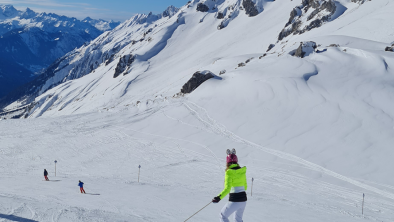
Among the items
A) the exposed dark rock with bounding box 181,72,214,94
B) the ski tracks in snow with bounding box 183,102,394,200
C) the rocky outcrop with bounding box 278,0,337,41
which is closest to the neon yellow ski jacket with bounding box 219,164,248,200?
the ski tracks in snow with bounding box 183,102,394,200

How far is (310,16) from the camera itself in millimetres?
74375

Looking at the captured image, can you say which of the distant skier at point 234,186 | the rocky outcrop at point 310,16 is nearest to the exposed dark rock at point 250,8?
the rocky outcrop at point 310,16

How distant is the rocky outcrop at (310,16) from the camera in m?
69.2

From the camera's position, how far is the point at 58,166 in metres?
21.9

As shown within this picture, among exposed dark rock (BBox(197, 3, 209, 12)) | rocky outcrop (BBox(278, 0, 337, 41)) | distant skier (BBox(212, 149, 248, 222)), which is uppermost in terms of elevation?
exposed dark rock (BBox(197, 3, 209, 12))

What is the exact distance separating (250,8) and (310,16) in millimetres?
43850

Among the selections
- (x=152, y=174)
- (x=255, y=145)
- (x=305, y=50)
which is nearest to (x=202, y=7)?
(x=305, y=50)

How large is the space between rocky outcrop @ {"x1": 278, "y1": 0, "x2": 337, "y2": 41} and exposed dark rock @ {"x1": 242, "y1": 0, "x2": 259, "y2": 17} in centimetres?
3074

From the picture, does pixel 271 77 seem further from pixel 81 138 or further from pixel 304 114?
pixel 81 138

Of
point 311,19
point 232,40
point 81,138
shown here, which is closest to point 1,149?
point 81,138

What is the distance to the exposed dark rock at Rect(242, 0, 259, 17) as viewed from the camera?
11206cm

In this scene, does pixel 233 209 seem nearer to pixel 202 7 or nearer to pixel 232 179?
pixel 232 179

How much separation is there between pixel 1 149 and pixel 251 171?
22607mm

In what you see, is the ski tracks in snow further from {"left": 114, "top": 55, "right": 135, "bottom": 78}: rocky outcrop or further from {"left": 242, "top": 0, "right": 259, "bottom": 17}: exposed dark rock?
{"left": 242, "top": 0, "right": 259, "bottom": 17}: exposed dark rock
